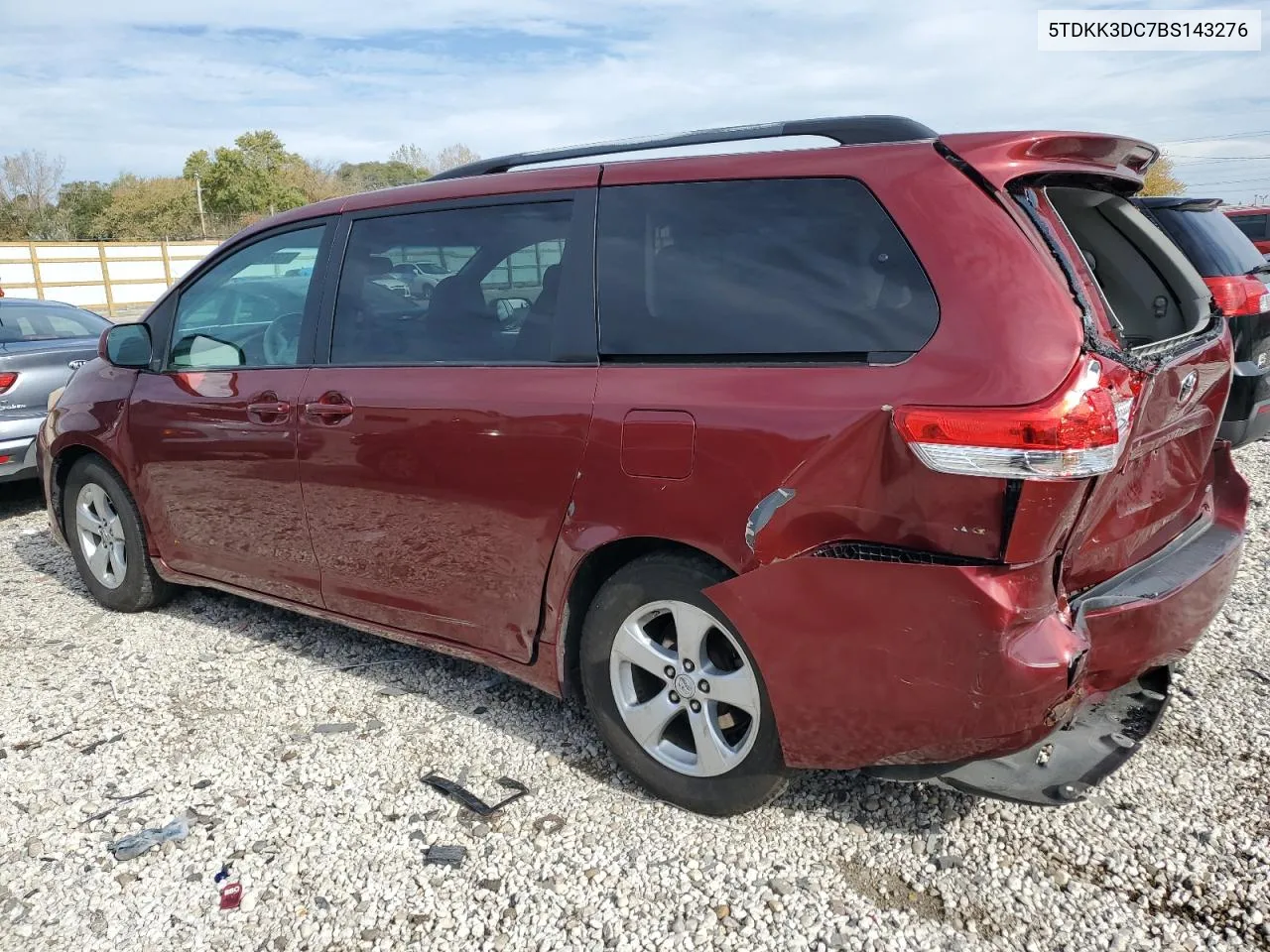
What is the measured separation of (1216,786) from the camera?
288cm

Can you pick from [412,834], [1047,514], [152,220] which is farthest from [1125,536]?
[152,220]

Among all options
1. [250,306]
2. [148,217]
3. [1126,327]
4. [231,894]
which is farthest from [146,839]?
[148,217]

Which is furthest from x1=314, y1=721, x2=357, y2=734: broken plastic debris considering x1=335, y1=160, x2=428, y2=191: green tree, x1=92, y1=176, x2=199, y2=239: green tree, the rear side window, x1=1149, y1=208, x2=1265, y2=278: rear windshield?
x1=335, y1=160, x2=428, y2=191: green tree

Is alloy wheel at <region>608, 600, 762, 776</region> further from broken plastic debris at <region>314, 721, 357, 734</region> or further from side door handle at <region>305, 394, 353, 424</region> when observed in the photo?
side door handle at <region>305, 394, 353, 424</region>

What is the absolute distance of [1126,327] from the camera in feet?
10.2

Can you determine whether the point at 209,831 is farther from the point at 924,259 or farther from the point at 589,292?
the point at 924,259

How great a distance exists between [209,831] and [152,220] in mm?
63450

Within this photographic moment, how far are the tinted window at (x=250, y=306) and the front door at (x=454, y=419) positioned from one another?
272 millimetres

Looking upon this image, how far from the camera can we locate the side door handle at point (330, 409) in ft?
11.3

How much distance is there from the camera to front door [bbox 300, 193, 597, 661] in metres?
2.95

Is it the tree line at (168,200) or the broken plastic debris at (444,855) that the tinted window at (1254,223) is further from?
the tree line at (168,200)

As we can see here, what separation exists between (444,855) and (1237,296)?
5.59 metres

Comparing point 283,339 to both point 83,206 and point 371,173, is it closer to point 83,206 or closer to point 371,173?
point 83,206

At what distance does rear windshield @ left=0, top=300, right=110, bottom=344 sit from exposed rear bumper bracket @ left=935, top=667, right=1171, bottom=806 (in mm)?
7585
